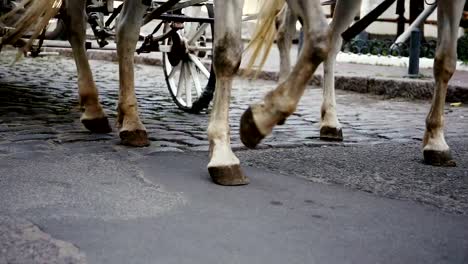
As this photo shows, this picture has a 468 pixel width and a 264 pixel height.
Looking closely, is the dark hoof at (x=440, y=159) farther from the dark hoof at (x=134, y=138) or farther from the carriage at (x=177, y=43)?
the carriage at (x=177, y=43)

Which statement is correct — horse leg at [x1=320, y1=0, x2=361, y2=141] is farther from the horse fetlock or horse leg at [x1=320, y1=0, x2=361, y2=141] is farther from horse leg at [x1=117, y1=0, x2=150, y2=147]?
the horse fetlock

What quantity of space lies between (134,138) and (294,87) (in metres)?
1.36

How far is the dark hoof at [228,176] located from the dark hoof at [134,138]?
3.50 feet

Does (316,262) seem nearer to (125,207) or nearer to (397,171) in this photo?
(125,207)

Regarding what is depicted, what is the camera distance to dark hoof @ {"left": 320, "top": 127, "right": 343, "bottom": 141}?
503 centimetres

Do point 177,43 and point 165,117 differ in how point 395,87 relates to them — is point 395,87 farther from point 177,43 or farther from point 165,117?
point 165,117

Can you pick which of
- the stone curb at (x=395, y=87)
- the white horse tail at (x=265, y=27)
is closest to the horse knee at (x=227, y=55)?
the white horse tail at (x=265, y=27)

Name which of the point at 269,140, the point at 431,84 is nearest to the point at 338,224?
Result: the point at 269,140

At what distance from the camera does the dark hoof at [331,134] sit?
5.03 metres

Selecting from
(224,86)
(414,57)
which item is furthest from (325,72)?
(414,57)

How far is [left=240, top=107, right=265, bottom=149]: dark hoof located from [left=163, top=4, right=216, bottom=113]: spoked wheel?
2.79m

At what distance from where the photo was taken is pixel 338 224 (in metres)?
2.88

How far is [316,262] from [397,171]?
65.8 inches

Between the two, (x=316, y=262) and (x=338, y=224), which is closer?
(x=316, y=262)
